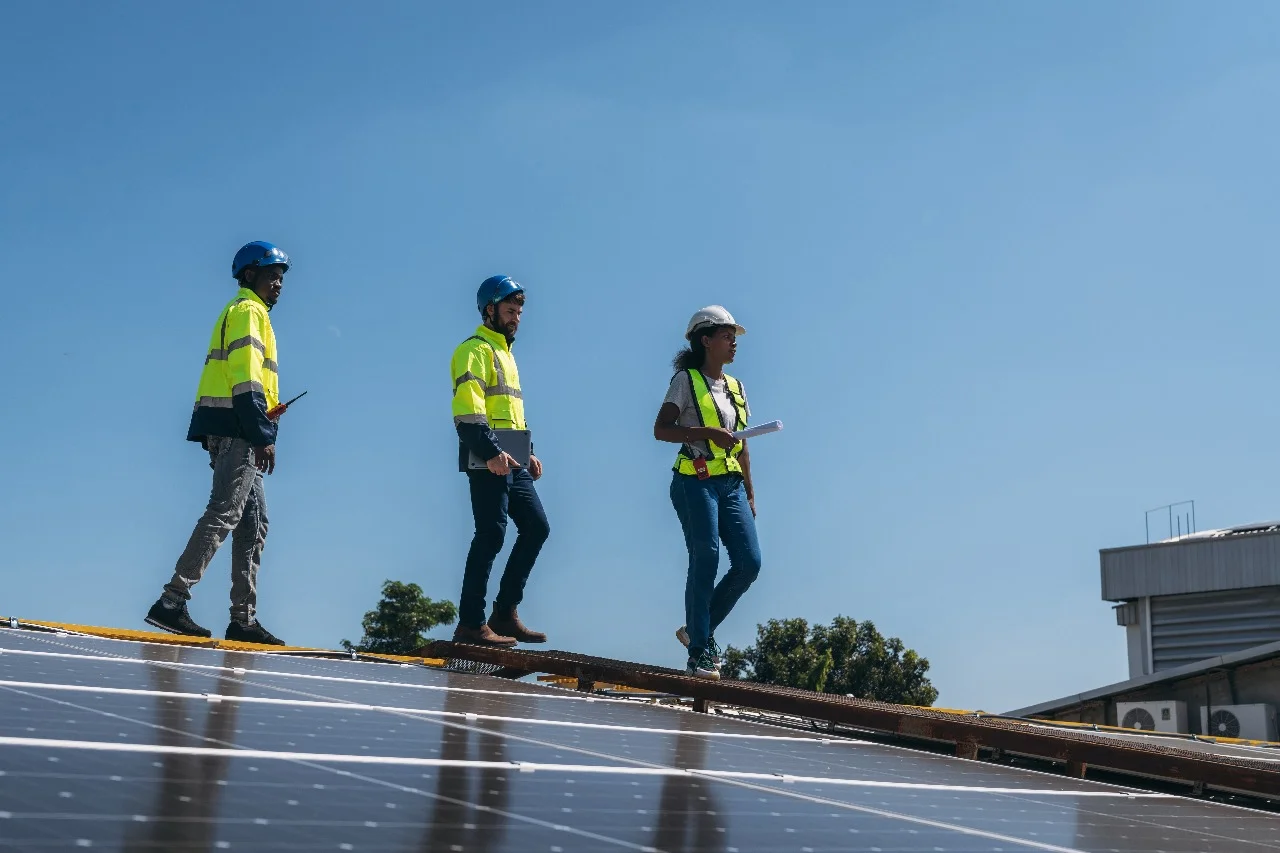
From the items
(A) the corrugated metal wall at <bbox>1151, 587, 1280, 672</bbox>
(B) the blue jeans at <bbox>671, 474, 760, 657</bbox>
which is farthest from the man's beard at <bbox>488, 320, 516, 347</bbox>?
(A) the corrugated metal wall at <bbox>1151, 587, 1280, 672</bbox>

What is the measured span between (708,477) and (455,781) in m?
5.98

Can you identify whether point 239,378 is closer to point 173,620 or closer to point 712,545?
point 173,620

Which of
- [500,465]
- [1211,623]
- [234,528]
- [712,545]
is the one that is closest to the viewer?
[712,545]

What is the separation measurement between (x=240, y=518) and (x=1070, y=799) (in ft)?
20.3

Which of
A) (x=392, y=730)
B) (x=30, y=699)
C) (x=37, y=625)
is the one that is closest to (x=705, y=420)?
(x=37, y=625)

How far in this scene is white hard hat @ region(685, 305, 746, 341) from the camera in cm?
1000

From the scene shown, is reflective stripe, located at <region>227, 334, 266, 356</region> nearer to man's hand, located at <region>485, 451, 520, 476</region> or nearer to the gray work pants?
the gray work pants

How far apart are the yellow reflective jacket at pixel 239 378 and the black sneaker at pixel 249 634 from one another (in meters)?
1.25

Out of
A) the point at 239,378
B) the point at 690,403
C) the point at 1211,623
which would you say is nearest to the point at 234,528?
the point at 239,378

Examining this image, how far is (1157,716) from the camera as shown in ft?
79.3

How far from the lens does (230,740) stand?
4.07 metres

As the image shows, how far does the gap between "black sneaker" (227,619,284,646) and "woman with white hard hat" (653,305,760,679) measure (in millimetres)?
2751

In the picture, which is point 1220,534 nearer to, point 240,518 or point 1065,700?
point 1065,700

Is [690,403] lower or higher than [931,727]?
higher
